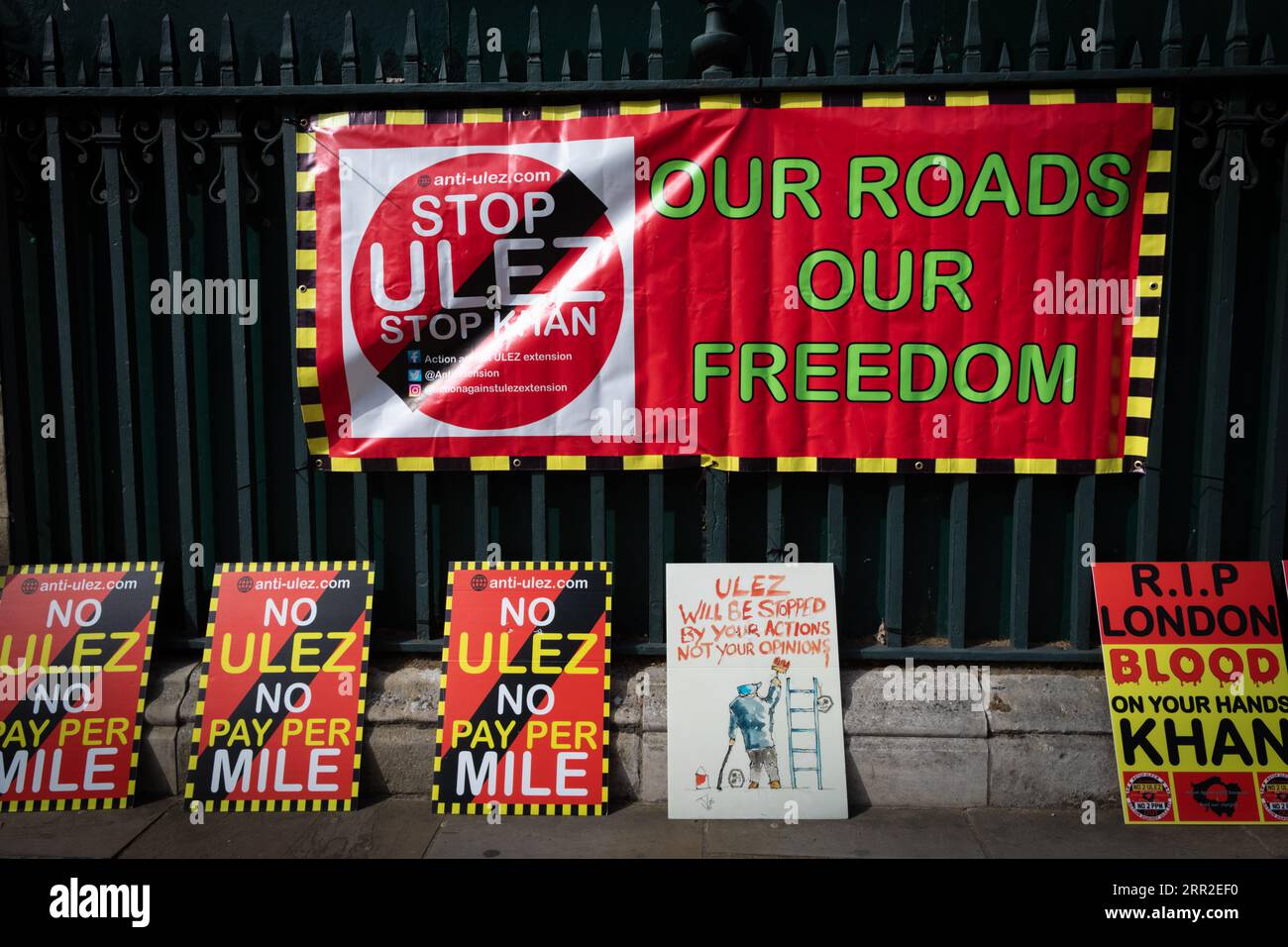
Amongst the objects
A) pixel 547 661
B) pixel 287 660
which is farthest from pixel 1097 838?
pixel 287 660

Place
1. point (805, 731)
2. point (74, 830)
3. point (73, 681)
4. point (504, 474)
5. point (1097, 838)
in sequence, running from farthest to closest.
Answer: point (504, 474)
point (73, 681)
point (805, 731)
point (74, 830)
point (1097, 838)

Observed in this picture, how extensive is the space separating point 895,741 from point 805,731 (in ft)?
1.43

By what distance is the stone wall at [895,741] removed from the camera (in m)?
4.16

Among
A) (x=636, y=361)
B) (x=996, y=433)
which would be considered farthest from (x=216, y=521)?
(x=996, y=433)

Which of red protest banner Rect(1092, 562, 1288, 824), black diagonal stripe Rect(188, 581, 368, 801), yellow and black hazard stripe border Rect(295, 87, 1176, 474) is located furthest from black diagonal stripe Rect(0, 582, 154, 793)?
Result: red protest banner Rect(1092, 562, 1288, 824)

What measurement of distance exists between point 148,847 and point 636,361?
3.09 meters

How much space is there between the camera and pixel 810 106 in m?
4.11

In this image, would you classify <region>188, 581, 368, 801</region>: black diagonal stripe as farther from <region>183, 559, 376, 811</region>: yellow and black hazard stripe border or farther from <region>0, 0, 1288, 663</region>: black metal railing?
<region>0, 0, 1288, 663</region>: black metal railing

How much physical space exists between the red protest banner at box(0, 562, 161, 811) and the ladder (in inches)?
123

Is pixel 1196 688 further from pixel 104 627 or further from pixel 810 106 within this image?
pixel 104 627

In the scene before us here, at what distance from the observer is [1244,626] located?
419 cm

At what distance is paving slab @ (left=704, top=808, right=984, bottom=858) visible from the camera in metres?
3.81

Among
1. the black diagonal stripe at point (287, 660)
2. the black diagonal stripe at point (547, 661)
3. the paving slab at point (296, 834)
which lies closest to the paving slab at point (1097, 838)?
the black diagonal stripe at point (547, 661)

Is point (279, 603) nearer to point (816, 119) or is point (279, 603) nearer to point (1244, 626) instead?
point (816, 119)
